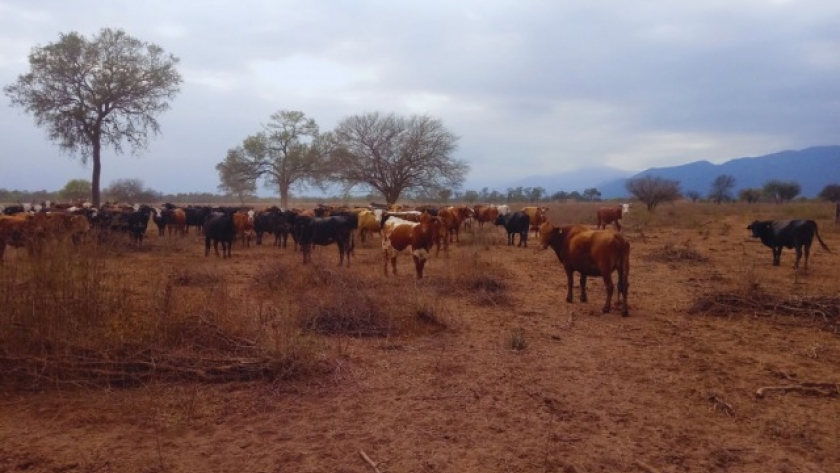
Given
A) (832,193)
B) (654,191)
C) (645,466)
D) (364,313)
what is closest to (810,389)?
(645,466)

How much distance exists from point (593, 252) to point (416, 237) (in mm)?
4443

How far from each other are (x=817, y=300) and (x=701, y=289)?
2544 mm

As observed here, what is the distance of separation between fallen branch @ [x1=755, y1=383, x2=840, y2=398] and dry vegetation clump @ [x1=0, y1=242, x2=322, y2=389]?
186 inches

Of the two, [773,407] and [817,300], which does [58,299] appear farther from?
[817,300]

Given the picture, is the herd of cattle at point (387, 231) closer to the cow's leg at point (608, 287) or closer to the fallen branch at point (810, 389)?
the cow's leg at point (608, 287)

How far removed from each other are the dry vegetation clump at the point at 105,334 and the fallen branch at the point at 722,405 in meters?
4.13

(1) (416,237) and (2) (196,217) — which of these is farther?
(2) (196,217)

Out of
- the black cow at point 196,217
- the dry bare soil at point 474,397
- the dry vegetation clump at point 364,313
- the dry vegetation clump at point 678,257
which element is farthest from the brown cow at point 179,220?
the dry vegetation clump at point 678,257

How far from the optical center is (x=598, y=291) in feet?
37.6

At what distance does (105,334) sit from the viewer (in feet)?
18.6

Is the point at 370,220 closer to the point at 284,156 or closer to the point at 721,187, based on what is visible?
the point at 284,156

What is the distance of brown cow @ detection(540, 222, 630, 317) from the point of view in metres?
9.04

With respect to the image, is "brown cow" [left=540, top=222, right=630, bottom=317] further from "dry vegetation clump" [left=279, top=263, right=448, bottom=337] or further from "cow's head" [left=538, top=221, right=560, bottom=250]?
"dry vegetation clump" [left=279, top=263, right=448, bottom=337]

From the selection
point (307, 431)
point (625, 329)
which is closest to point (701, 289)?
point (625, 329)
